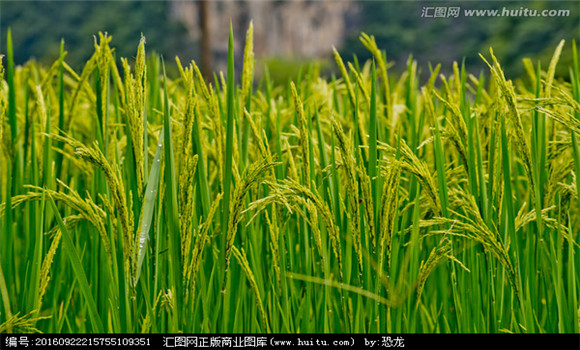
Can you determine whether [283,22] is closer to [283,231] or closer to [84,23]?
[84,23]

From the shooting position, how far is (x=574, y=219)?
1704 millimetres

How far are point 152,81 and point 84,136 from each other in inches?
20.5

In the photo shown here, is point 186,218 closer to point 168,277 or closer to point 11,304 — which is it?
point 168,277

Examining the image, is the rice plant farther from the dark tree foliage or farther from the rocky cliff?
the rocky cliff

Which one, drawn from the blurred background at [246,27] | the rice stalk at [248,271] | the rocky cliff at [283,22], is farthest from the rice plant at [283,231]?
the rocky cliff at [283,22]

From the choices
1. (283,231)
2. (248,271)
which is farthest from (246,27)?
(248,271)

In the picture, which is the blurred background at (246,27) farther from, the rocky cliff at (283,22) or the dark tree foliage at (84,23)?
the rocky cliff at (283,22)

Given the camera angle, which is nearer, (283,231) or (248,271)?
(248,271)

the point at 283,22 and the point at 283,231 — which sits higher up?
the point at 283,22

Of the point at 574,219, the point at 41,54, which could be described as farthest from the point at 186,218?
the point at 41,54

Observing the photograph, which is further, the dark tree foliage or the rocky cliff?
the rocky cliff

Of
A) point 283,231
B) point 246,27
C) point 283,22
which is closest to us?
point 283,231
